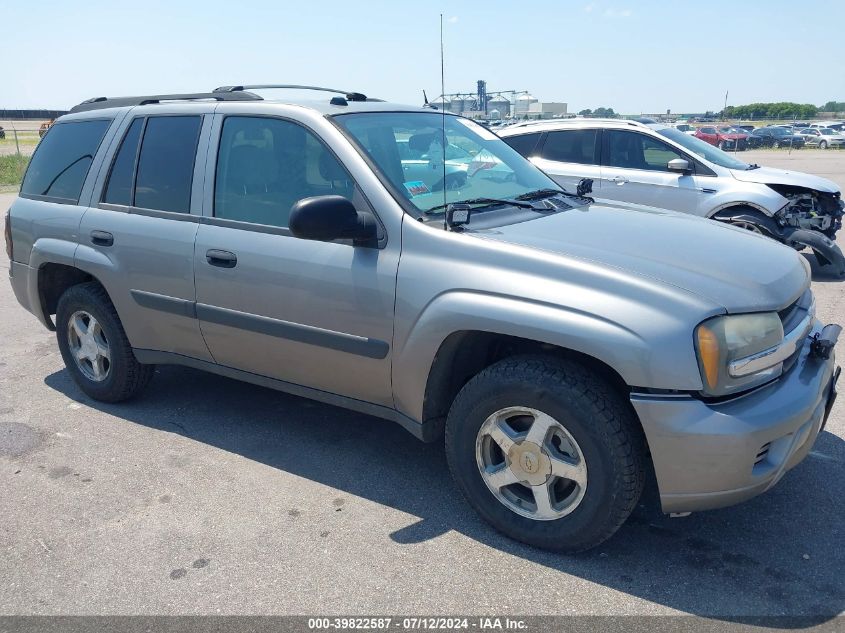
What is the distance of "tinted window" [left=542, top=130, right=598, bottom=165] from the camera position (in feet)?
29.5

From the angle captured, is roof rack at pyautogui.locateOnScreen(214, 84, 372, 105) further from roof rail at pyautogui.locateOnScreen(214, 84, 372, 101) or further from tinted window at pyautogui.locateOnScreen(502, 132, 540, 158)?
tinted window at pyautogui.locateOnScreen(502, 132, 540, 158)

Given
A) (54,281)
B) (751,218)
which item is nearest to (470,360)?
(54,281)

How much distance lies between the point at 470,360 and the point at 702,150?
6.63m

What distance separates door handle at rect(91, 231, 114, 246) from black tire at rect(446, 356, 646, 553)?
2.37m

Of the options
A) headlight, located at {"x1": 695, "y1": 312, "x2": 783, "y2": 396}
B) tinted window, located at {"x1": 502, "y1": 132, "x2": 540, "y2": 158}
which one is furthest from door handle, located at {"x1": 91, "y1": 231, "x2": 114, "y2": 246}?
tinted window, located at {"x1": 502, "y1": 132, "x2": 540, "y2": 158}

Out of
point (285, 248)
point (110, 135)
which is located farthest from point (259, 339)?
point (110, 135)

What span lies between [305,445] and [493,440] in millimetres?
1391

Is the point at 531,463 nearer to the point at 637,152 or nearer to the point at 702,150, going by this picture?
the point at 637,152

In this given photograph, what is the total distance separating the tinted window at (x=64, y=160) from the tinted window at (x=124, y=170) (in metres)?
0.25

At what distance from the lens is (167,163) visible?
4215 millimetres

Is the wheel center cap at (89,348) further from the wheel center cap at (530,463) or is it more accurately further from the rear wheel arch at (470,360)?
the wheel center cap at (530,463)

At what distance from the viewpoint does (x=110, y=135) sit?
14.9ft

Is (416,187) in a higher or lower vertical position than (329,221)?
higher

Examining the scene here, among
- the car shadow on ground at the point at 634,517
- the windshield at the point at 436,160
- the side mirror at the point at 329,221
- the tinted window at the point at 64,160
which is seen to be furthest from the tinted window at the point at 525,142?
the side mirror at the point at 329,221
